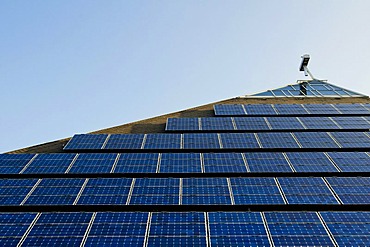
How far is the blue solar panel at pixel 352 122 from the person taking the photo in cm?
2498

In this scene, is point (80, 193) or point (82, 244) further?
point (80, 193)

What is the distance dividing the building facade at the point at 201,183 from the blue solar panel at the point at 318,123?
8 cm

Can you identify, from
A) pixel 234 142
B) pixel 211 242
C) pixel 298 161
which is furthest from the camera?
pixel 234 142

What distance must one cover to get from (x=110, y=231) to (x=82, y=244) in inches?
46.7

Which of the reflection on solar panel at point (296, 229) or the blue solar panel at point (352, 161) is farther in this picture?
the blue solar panel at point (352, 161)

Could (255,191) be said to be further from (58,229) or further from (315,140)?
(58,229)

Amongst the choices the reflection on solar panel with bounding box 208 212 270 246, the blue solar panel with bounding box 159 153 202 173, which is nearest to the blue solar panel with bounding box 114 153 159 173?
the blue solar panel with bounding box 159 153 202 173

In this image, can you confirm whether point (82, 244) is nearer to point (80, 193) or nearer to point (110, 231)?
point (110, 231)

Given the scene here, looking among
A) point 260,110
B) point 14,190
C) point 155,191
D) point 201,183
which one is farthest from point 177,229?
point 260,110

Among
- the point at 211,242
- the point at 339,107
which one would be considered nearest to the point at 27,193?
the point at 211,242

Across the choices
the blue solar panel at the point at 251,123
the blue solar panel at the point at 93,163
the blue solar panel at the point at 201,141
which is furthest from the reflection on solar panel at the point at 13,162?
the blue solar panel at the point at 251,123

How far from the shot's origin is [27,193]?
16906 millimetres

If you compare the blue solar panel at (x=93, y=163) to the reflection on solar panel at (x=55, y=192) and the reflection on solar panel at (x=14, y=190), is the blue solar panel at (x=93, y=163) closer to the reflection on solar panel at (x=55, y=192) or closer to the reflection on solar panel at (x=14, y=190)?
the reflection on solar panel at (x=55, y=192)

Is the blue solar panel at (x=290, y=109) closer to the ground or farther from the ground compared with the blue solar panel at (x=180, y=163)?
farther from the ground
